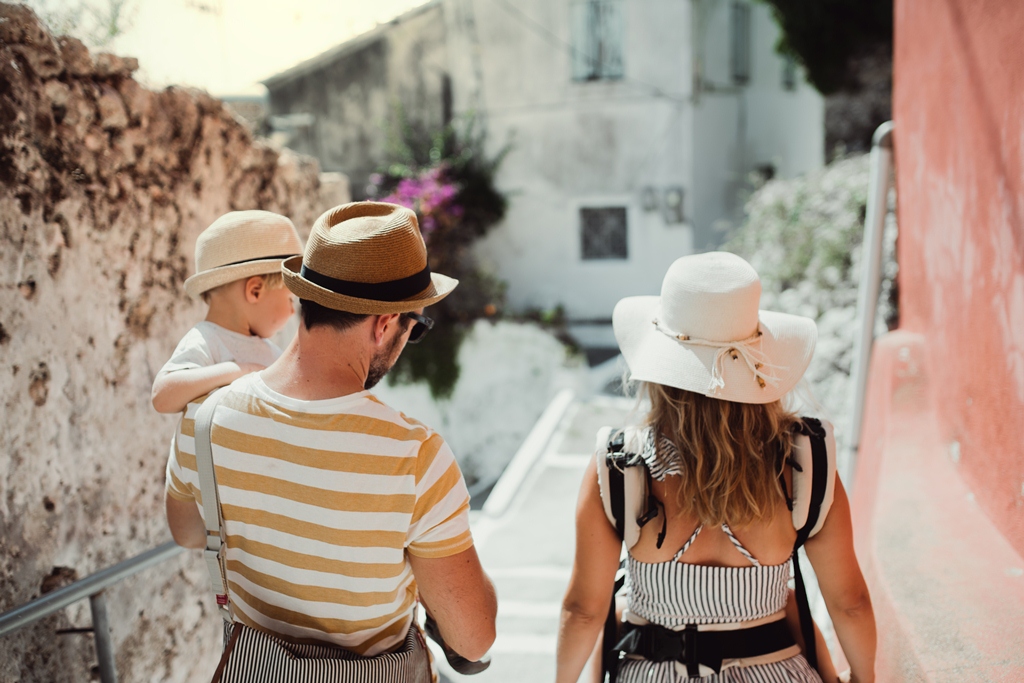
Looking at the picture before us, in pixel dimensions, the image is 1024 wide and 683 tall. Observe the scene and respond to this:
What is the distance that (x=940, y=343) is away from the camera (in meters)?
2.99

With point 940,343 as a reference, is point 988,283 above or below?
above

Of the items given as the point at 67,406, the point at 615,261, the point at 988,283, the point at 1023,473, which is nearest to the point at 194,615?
the point at 67,406

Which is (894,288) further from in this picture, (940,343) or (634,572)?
(634,572)

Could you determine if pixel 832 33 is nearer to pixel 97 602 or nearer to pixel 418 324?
pixel 418 324

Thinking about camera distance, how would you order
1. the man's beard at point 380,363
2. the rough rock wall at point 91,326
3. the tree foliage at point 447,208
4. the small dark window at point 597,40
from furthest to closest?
the small dark window at point 597,40
the tree foliage at point 447,208
the rough rock wall at point 91,326
the man's beard at point 380,363

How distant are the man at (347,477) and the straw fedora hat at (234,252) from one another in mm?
549

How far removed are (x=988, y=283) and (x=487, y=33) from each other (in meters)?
11.2

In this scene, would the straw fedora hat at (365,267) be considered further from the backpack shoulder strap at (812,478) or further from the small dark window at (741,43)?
the small dark window at (741,43)

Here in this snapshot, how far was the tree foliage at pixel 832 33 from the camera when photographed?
10.3 meters

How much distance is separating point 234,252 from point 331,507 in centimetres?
86

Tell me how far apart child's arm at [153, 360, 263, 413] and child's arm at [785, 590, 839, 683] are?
4.52 feet

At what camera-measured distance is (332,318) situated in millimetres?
1362

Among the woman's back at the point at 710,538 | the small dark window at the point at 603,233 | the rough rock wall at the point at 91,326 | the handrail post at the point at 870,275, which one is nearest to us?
the woman's back at the point at 710,538

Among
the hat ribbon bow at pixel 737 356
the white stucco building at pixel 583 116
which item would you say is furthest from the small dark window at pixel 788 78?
the hat ribbon bow at pixel 737 356
